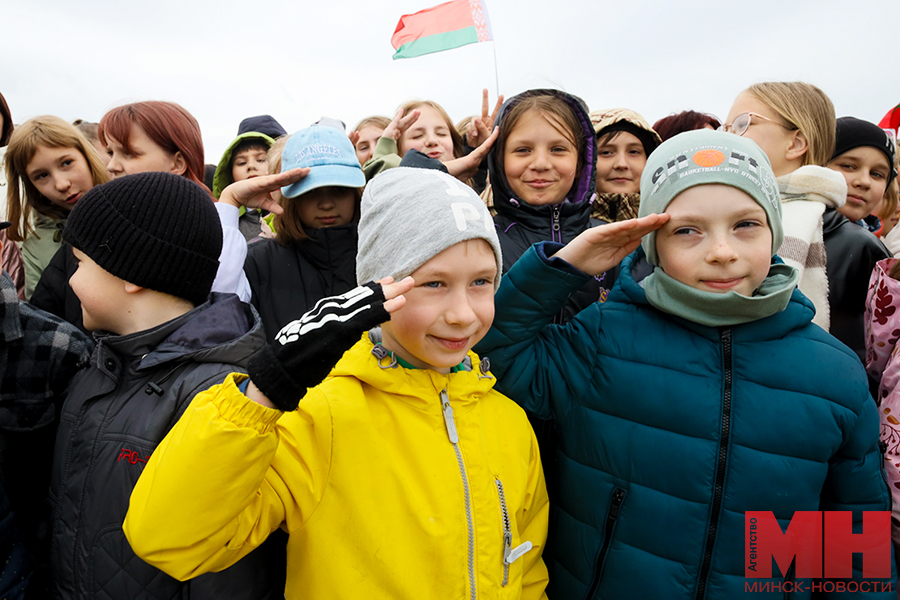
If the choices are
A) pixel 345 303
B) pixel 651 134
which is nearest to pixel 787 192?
pixel 651 134

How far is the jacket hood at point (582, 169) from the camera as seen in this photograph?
2715 millimetres

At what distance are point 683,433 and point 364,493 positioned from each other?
1.09 metres

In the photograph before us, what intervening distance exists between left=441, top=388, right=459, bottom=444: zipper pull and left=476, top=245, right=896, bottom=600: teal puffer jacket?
340mm

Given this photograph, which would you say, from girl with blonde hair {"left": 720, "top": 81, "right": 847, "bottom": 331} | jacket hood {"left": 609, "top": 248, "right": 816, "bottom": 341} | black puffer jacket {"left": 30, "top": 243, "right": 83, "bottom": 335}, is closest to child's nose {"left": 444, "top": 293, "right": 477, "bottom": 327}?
jacket hood {"left": 609, "top": 248, "right": 816, "bottom": 341}

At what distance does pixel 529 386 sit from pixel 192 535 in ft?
3.89

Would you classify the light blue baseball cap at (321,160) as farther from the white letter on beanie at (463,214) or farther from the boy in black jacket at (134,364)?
the white letter on beanie at (463,214)

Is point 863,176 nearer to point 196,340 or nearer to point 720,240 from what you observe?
point 720,240

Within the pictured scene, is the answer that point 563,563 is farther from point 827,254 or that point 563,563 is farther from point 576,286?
point 827,254

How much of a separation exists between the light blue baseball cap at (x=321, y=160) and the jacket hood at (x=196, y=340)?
1.17 metres

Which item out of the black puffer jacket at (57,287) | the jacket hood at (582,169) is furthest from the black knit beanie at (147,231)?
the jacket hood at (582,169)

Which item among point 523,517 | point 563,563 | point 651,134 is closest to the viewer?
point 523,517

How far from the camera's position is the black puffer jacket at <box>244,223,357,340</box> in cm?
269

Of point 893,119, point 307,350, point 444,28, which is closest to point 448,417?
point 307,350

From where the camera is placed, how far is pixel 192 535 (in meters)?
1.13
